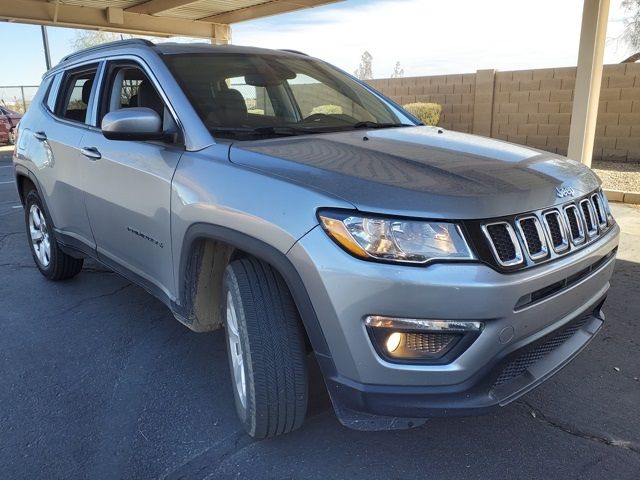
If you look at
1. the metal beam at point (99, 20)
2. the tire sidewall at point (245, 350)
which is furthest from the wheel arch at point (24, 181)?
the metal beam at point (99, 20)

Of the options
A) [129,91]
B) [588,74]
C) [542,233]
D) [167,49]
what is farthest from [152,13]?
[542,233]

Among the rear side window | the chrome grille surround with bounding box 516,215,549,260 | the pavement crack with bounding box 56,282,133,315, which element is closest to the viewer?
the chrome grille surround with bounding box 516,215,549,260

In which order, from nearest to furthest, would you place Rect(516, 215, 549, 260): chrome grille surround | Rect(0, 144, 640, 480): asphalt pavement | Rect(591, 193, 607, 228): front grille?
1. Rect(516, 215, 549, 260): chrome grille surround
2. Rect(0, 144, 640, 480): asphalt pavement
3. Rect(591, 193, 607, 228): front grille

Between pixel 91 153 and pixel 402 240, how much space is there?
2405 millimetres

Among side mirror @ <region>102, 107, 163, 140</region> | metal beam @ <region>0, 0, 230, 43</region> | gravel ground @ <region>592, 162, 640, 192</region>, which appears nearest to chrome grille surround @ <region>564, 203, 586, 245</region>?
side mirror @ <region>102, 107, 163, 140</region>

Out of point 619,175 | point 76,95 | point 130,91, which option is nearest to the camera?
point 130,91

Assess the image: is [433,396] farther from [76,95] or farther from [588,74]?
[588,74]

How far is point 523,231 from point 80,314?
131 inches

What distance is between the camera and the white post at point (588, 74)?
7.46 meters

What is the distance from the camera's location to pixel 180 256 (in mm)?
2729

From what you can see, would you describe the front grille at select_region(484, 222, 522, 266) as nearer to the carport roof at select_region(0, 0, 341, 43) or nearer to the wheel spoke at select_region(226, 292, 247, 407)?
the wheel spoke at select_region(226, 292, 247, 407)

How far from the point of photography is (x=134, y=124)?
8.64 feet

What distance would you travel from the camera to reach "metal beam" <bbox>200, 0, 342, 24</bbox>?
37.6 ft

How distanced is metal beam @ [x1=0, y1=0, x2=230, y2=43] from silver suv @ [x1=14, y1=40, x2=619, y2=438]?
36.7ft
